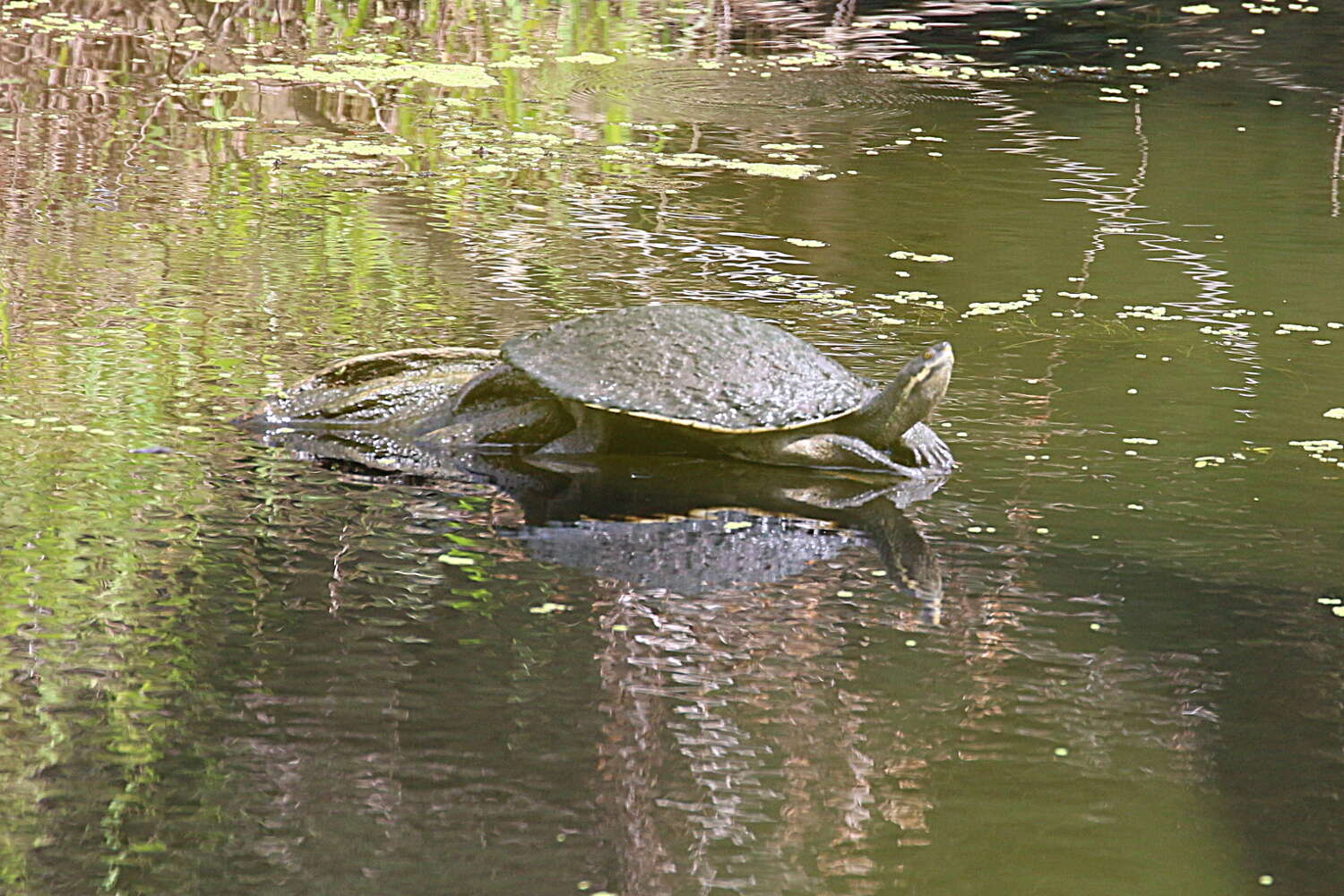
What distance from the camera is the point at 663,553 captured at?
3383 mm

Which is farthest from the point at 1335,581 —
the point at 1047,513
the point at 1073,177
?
the point at 1073,177

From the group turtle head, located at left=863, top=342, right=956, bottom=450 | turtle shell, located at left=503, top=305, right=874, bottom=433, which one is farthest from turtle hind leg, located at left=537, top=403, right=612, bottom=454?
turtle head, located at left=863, top=342, right=956, bottom=450

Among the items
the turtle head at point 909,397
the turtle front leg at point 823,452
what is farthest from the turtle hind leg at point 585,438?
the turtle head at point 909,397

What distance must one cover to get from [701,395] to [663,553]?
1.47ft

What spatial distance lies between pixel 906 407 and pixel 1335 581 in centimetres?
100

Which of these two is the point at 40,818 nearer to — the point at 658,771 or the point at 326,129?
the point at 658,771

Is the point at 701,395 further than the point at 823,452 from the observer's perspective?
No

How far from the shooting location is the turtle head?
3676 millimetres

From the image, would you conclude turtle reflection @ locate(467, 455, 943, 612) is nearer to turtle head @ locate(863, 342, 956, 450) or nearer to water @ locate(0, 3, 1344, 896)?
water @ locate(0, 3, 1344, 896)

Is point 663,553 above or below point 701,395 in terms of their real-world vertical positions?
below

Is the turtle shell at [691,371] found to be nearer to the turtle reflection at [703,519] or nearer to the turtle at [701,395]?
the turtle at [701,395]

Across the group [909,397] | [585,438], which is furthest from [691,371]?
[909,397]

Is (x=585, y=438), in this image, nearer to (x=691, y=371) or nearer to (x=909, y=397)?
(x=691, y=371)

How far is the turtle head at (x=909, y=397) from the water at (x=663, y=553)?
0.57 ft
